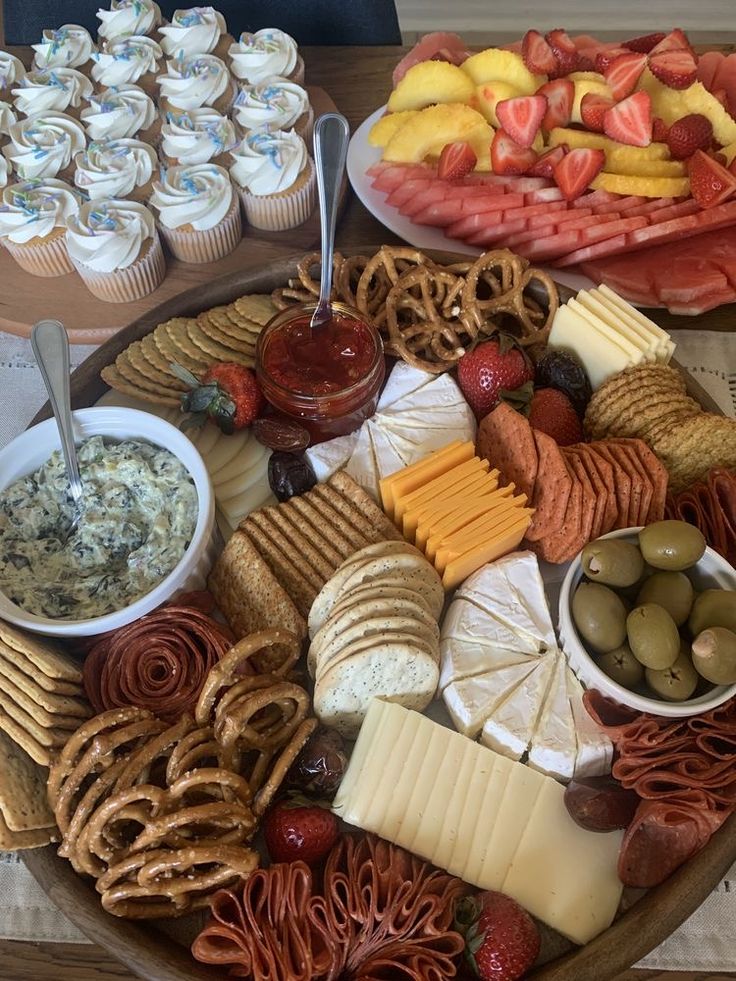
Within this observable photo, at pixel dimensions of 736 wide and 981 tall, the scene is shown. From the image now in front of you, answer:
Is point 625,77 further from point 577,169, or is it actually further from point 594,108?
point 577,169

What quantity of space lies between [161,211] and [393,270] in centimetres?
67

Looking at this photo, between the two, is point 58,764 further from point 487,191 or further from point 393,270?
point 487,191

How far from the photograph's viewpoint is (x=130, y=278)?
2.27 m

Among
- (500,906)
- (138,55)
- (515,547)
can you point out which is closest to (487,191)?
(515,547)

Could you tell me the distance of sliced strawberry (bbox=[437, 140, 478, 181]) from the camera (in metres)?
2.24

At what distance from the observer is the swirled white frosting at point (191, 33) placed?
2.63m

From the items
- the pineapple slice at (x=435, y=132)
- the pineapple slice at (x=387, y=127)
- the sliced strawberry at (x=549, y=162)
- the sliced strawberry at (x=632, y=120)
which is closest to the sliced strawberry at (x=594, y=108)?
→ the sliced strawberry at (x=632, y=120)

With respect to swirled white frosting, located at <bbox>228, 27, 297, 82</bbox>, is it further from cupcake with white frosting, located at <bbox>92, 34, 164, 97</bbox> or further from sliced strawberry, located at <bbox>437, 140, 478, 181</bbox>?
sliced strawberry, located at <bbox>437, 140, 478, 181</bbox>

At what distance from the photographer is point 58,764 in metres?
1.43

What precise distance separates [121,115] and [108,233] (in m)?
0.50

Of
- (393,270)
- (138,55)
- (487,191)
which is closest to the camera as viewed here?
(393,270)

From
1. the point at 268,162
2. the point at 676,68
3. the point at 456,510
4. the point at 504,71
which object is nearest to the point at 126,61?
the point at 268,162

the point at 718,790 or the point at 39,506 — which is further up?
the point at 39,506

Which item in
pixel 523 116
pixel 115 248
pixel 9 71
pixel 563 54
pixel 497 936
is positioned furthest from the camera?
pixel 9 71
